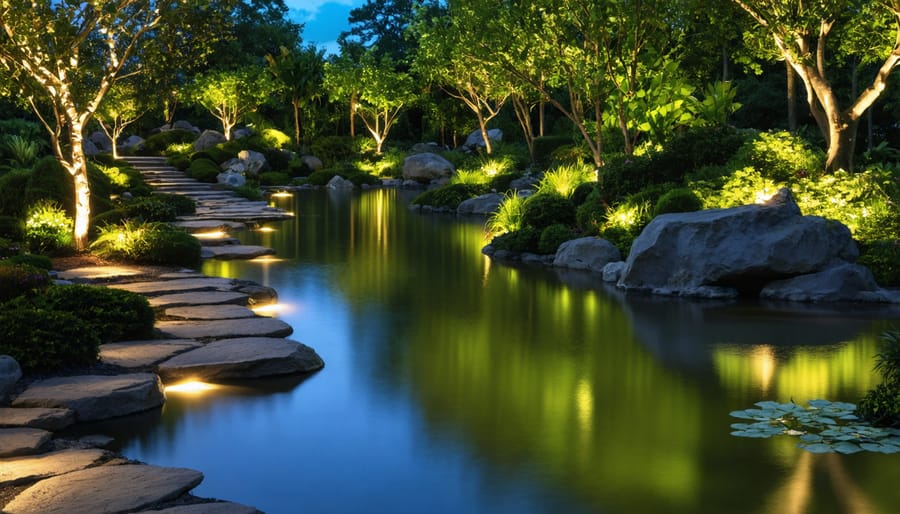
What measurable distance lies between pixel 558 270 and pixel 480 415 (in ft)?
26.2

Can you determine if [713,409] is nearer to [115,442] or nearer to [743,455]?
[743,455]

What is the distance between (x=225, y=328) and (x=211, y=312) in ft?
3.00

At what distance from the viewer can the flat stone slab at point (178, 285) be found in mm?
11344

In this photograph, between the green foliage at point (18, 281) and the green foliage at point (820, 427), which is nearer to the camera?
the green foliage at point (820, 427)

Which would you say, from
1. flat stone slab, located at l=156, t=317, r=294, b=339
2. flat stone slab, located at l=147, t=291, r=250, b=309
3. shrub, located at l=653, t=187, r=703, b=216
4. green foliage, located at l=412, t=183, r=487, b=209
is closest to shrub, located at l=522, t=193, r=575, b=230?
shrub, located at l=653, t=187, r=703, b=216

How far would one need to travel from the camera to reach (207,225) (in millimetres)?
19969

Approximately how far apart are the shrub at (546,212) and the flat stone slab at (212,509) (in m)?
12.3

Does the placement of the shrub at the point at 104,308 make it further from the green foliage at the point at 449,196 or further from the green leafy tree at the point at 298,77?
the green leafy tree at the point at 298,77

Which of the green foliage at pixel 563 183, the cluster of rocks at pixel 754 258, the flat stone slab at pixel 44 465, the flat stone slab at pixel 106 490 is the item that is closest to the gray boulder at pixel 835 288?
the cluster of rocks at pixel 754 258

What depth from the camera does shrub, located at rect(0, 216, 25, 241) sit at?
49.1 feet

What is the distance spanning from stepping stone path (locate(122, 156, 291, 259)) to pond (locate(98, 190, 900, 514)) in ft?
11.8

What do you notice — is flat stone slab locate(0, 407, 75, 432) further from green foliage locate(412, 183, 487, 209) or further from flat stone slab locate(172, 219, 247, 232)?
green foliage locate(412, 183, 487, 209)

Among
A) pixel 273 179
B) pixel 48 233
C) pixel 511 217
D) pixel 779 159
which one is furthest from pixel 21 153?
pixel 779 159

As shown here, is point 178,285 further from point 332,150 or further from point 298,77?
point 298,77
